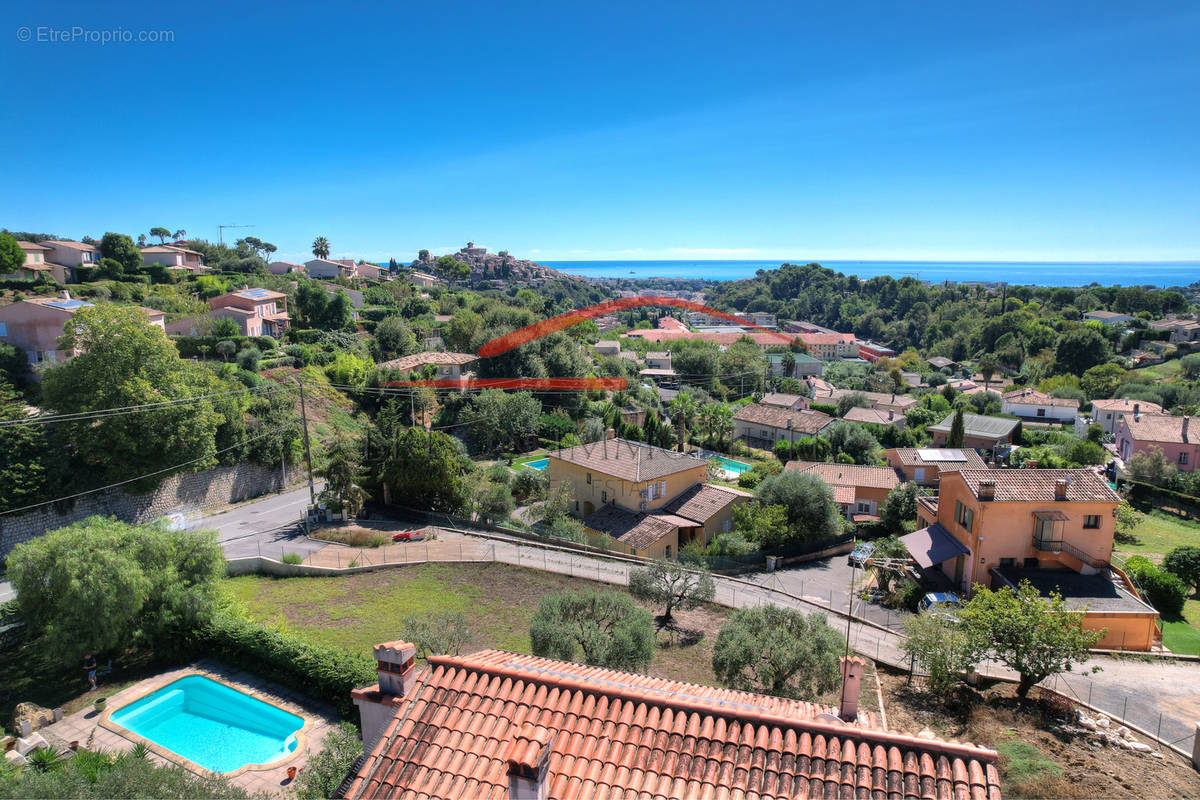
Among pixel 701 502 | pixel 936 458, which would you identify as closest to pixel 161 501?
pixel 701 502

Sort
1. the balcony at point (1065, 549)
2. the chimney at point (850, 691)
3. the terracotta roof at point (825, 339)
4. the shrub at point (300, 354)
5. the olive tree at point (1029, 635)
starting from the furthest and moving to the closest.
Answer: the terracotta roof at point (825, 339) < the shrub at point (300, 354) < the balcony at point (1065, 549) < the olive tree at point (1029, 635) < the chimney at point (850, 691)

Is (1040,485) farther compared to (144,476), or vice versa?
(144,476)

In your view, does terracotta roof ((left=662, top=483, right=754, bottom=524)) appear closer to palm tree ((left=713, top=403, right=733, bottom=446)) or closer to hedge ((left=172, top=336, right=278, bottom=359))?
palm tree ((left=713, top=403, right=733, bottom=446))

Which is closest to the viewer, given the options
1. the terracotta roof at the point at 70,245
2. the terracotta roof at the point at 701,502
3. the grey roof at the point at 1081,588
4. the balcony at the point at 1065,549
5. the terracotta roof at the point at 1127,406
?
the grey roof at the point at 1081,588

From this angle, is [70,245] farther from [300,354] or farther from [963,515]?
[963,515]

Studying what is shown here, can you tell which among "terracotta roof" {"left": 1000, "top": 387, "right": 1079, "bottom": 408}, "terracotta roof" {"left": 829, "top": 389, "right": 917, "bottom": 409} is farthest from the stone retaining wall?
"terracotta roof" {"left": 1000, "top": 387, "right": 1079, "bottom": 408}

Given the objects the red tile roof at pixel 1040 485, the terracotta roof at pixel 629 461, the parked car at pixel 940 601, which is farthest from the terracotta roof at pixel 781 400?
the parked car at pixel 940 601

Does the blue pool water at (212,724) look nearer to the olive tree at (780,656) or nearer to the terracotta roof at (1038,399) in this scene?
the olive tree at (780,656)
